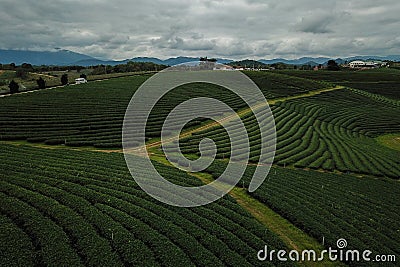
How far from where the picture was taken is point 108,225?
37.8 feet

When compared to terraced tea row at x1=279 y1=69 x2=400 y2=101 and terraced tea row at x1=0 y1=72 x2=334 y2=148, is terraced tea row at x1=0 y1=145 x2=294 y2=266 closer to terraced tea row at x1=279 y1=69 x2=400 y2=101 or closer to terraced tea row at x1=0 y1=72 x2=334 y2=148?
terraced tea row at x1=0 y1=72 x2=334 y2=148

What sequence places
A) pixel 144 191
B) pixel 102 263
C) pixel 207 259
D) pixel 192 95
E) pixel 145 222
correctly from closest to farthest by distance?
pixel 102 263 → pixel 207 259 → pixel 145 222 → pixel 144 191 → pixel 192 95

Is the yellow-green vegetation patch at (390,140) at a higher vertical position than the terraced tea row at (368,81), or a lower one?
lower

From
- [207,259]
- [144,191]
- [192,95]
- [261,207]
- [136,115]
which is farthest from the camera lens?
[192,95]

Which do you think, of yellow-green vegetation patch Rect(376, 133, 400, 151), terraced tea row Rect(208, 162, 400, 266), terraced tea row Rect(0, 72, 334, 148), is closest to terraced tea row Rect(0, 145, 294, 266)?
terraced tea row Rect(208, 162, 400, 266)

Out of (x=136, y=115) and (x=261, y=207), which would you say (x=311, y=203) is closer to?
(x=261, y=207)

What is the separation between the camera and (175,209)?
14461 millimetres

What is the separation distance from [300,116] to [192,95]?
739 inches

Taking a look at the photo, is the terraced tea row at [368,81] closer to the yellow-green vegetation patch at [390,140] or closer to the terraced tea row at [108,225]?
the yellow-green vegetation patch at [390,140]

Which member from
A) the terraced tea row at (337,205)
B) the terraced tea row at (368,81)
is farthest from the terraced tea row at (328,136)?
the terraced tea row at (368,81)

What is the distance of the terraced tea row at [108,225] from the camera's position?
32.3 feet

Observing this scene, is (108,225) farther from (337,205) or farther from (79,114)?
(79,114)

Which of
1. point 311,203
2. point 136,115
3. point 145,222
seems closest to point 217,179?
point 311,203

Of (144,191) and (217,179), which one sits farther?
(217,179)
